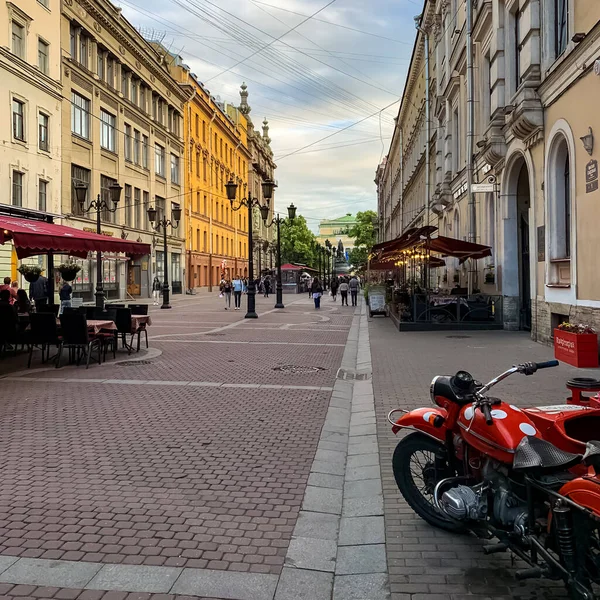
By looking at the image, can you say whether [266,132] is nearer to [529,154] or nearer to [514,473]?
[529,154]

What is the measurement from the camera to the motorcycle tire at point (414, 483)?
383 centimetres

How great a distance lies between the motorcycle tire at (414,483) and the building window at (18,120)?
28.6 m

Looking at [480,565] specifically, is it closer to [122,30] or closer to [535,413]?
[535,413]

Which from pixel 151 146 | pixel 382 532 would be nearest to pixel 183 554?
pixel 382 532

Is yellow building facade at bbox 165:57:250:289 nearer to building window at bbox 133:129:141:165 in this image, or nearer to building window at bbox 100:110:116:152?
building window at bbox 133:129:141:165

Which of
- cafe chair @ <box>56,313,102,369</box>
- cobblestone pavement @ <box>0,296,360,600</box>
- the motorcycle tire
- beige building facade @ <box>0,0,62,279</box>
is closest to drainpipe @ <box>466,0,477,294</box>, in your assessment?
cobblestone pavement @ <box>0,296,360,600</box>

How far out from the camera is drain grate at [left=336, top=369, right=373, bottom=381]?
9.98m

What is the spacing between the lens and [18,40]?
27.7 meters

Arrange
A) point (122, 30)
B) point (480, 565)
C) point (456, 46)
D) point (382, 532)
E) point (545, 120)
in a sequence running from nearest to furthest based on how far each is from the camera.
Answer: point (480, 565) < point (382, 532) < point (545, 120) < point (456, 46) < point (122, 30)

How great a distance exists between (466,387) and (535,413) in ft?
1.45

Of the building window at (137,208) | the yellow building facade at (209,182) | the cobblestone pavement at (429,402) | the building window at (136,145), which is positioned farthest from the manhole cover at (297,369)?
the yellow building facade at (209,182)

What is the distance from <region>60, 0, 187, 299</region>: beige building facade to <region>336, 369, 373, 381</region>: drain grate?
2219 centimetres

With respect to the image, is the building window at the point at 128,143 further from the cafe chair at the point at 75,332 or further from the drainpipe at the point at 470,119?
the cafe chair at the point at 75,332

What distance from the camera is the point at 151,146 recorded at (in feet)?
148
